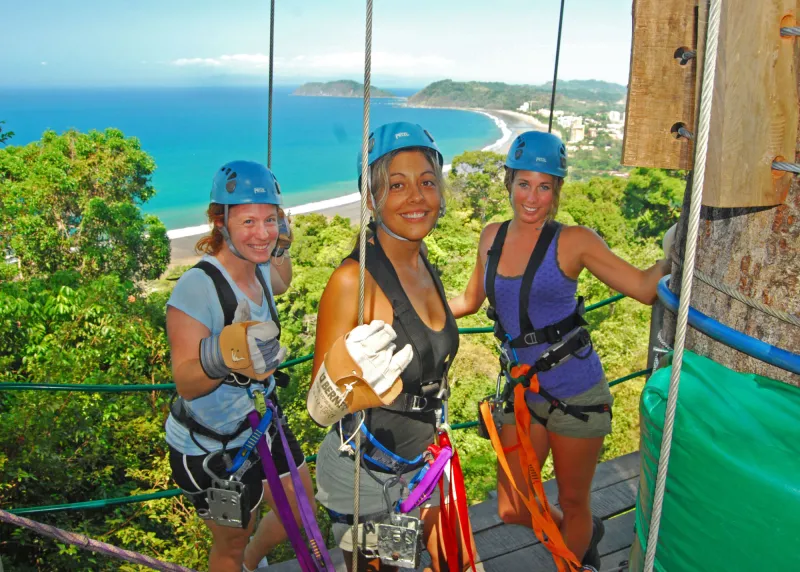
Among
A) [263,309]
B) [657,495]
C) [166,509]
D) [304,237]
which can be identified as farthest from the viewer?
[304,237]

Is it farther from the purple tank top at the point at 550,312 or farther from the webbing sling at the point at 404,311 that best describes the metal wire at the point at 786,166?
the purple tank top at the point at 550,312

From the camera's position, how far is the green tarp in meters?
1.15

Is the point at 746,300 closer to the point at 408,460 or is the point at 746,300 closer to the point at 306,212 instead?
the point at 408,460

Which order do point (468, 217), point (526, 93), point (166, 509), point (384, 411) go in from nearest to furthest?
point (384, 411)
point (166, 509)
point (468, 217)
point (526, 93)

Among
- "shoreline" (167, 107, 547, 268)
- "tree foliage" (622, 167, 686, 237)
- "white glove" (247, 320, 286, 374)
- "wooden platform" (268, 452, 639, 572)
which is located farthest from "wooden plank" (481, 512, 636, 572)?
"tree foliage" (622, 167, 686, 237)

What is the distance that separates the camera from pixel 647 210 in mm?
40281

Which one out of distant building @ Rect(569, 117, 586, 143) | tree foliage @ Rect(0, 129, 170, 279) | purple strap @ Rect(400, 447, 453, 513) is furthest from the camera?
distant building @ Rect(569, 117, 586, 143)

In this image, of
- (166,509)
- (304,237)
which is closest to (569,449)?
(166,509)

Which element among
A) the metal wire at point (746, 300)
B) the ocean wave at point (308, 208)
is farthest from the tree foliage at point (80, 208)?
the metal wire at point (746, 300)

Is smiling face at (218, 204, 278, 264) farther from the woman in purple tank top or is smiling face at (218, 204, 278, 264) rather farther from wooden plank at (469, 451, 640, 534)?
wooden plank at (469, 451, 640, 534)

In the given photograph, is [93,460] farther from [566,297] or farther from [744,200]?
[744,200]

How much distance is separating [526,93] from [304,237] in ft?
562

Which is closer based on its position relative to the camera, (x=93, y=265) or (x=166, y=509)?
(x=166, y=509)

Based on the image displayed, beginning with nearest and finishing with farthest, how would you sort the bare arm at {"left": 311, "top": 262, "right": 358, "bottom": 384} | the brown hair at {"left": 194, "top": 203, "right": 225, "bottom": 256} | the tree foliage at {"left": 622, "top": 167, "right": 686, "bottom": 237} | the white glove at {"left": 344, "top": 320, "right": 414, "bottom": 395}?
the white glove at {"left": 344, "top": 320, "right": 414, "bottom": 395} → the bare arm at {"left": 311, "top": 262, "right": 358, "bottom": 384} → the brown hair at {"left": 194, "top": 203, "right": 225, "bottom": 256} → the tree foliage at {"left": 622, "top": 167, "right": 686, "bottom": 237}
